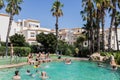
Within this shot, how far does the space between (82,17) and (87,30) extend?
3.29 meters

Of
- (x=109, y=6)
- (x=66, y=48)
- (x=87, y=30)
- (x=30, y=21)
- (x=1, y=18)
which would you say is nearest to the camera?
(x=109, y=6)

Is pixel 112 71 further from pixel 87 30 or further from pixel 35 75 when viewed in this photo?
pixel 87 30

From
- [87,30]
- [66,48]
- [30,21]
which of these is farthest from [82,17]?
[30,21]

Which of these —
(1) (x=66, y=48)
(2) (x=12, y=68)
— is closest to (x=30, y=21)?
(1) (x=66, y=48)

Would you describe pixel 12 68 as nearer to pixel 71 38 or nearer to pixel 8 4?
pixel 8 4

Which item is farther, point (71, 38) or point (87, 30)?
point (71, 38)

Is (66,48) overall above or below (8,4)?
below

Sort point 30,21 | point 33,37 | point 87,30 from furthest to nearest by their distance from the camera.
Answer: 1. point 30,21
2. point 33,37
3. point 87,30

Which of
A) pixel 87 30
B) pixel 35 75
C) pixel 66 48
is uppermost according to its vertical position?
pixel 87 30

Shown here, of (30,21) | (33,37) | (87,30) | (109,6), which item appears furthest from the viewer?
(30,21)

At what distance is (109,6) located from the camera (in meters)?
41.9

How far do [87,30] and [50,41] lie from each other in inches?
353

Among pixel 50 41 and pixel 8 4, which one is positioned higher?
pixel 8 4

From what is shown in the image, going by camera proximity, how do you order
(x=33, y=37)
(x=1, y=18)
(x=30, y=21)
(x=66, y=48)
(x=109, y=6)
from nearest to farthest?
(x=109, y=6), (x=66, y=48), (x=1, y=18), (x=33, y=37), (x=30, y=21)
